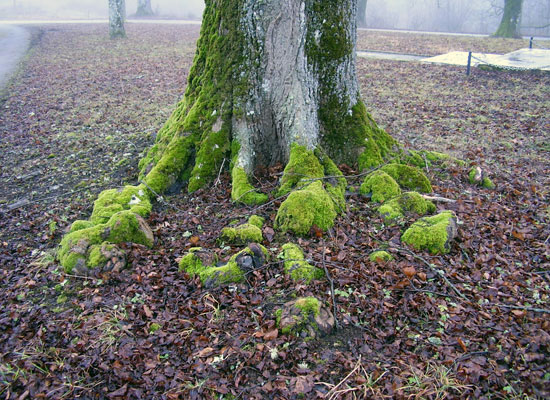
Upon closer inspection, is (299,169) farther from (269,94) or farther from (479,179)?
(479,179)

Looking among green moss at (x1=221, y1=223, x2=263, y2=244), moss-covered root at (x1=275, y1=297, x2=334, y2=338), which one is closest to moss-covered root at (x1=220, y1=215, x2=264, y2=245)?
green moss at (x1=221, y1=223, x2=263, y2=244)

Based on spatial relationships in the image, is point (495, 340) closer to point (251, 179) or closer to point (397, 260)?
point (397, 260)

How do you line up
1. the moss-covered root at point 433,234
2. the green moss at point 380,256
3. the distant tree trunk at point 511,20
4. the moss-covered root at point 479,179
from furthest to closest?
the distant tree trunk at point 511,20
the moss-covered root at point 479,179
the moss-covered root at point 433,234
the green moss at point 380,256

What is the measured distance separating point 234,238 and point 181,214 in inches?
41.0

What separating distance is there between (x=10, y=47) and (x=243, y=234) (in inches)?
905

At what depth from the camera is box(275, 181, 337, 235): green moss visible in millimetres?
4594

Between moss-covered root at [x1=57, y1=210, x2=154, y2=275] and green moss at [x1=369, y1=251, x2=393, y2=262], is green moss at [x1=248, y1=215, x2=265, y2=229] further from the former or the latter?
green moss at [x1=369, y1=251, x2=393, y2=262]

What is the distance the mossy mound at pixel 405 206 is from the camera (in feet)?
16.2

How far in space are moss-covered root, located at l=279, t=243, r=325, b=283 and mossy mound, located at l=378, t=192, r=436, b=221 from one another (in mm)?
1345

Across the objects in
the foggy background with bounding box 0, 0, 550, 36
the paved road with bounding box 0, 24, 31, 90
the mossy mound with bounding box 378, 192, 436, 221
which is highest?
the foggy background with bounding box 0, 0, 550, 36

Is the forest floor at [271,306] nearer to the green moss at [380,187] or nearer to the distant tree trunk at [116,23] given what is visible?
the green moss at [380,187]

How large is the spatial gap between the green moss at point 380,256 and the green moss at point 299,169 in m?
1.37

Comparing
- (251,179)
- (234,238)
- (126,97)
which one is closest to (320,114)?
(251,179)

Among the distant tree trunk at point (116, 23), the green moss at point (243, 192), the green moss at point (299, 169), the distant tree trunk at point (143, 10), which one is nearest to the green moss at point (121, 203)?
the green moss at point (243, 192)
